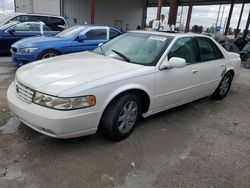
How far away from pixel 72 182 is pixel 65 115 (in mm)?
684

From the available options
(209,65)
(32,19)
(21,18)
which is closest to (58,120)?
(209,65)

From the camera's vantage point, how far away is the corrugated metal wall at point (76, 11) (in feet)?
64.1

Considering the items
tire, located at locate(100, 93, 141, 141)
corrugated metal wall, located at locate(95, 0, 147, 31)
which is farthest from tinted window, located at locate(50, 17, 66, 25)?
corrugated metal wall, located at locate(95, 0, 147, 31)

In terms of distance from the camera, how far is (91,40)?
7.22 metres

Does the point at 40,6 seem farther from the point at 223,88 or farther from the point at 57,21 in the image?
the point at 223,88

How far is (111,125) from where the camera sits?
2873 millimetres

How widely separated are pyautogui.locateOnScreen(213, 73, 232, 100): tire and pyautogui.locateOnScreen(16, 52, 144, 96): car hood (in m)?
2.53

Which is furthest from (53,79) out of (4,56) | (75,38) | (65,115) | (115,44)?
(4,56)

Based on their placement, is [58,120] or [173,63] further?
[173,63]

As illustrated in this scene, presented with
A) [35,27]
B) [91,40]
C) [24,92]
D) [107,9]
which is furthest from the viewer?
[107,9]

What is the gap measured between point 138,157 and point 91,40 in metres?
5.20

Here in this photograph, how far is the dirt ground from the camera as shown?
2.39 m

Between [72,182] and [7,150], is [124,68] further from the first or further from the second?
[7,150]

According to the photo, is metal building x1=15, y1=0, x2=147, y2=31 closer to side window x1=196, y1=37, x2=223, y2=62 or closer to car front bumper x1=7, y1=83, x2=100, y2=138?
side window x1=196, y1=37, x2=223, y2=62
